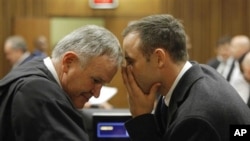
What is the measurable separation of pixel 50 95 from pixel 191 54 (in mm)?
8425

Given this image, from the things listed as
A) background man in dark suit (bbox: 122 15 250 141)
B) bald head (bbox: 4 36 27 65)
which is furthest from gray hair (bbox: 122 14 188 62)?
bald head (bbox: 4 36 27 65)

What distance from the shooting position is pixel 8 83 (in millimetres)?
1934

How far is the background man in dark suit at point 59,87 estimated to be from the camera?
1.81m

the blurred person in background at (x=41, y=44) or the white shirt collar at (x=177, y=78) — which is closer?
the white shirt collar at (x=177, y=78)

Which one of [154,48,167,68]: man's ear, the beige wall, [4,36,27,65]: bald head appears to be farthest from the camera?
the beige wall

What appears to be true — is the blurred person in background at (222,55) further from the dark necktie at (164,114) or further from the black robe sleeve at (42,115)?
the black robe sleeve at (42,115)

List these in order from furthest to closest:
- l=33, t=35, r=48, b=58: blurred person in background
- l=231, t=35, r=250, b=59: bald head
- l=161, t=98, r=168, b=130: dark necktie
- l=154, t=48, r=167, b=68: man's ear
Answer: l=33, t=35, r=48, b=58: blurred person in background, l=231, t=35, r=250, b=59: bald head, l=161, t=98, r=168, b=130: dark necktie, l=154, t=48, r=167, b=68: man's ear

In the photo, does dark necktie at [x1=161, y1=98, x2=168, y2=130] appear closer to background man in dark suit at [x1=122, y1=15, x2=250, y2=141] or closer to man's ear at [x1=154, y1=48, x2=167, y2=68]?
background man in dark suit at [x1=122, y1=15, x2=250, y2=141]

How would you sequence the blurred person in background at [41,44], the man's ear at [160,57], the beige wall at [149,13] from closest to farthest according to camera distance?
the man's ear at [160,57] < the blurred person in background at [41,44] < the beige wall at [149,13]

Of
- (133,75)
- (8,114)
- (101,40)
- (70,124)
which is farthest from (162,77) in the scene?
(8,114)

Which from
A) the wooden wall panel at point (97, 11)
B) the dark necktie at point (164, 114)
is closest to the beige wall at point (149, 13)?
the wooden wall panel at point (97, 11)

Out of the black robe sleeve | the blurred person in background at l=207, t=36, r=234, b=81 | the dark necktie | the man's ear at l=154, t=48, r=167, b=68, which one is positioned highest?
the man's ear at l=154, t=48, r=167, b=68

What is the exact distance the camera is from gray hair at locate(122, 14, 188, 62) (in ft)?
7.37

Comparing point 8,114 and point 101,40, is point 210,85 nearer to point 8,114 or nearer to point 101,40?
point 101,40
